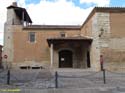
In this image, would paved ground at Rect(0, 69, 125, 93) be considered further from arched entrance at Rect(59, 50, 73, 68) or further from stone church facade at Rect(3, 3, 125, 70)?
arched entrance at Rect(59, 50, 73, 68)

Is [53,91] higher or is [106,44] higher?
[106,44]

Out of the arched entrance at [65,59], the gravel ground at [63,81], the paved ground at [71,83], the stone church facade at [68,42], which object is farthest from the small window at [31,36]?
the paved ground at [71,83]

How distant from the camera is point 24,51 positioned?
122 feet

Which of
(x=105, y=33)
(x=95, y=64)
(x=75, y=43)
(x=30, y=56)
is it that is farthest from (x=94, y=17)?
(x=30, y=56)

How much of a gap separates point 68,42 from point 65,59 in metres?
4.05

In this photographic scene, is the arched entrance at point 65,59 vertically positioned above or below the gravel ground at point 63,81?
above

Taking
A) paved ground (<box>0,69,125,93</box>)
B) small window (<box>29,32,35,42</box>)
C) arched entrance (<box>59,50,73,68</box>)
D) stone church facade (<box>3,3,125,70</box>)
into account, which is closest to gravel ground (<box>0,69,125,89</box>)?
paved ground (<box>0,69,125,93</box>)

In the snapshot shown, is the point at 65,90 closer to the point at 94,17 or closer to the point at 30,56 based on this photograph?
the point at 94,17

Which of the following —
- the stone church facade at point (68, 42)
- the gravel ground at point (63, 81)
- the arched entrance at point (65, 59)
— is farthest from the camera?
the arched entrance at point (65, 59)

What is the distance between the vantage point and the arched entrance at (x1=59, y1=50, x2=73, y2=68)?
3441 cm

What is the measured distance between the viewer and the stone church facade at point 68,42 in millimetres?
25703

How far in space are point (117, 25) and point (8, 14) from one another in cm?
1906

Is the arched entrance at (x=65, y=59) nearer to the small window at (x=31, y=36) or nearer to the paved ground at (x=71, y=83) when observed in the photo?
the small window at (x=31, y=36)

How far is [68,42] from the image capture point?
104 ft
